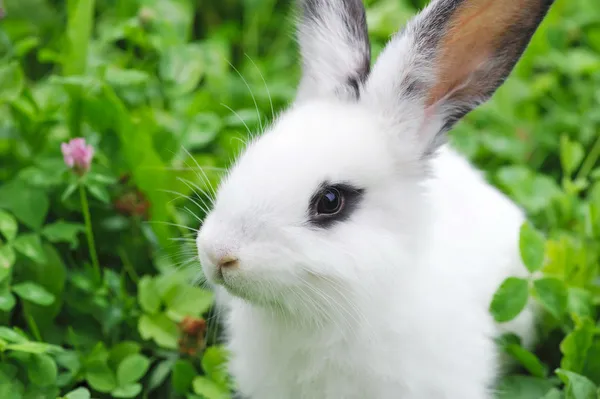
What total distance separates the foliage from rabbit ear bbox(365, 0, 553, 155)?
0.46 meters

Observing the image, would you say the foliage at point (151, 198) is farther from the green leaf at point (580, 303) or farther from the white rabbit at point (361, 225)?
the white rabbit at point (361, 225)

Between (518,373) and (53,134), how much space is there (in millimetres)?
1712

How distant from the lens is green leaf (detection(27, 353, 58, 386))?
7.32 ft

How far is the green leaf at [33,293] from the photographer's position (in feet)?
7.66

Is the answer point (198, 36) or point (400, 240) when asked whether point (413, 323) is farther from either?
point (198, 36)

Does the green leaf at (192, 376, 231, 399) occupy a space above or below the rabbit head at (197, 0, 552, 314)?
below

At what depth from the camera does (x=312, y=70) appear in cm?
227

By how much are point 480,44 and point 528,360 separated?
0.95m

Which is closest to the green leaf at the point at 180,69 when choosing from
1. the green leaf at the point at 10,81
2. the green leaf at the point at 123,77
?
the green leaf at the point at 123,77

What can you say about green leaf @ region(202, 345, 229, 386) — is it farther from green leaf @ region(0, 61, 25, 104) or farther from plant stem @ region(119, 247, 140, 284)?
green leaf @ region(0, 61, 25, 104)

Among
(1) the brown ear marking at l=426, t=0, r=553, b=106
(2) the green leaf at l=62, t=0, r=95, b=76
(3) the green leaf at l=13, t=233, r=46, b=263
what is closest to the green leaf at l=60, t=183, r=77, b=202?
(3) the green leaf at l=13, t=233, r=46, b=263

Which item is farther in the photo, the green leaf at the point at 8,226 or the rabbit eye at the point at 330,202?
the green leaf at the point at 8,226

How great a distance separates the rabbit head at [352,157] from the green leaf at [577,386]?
55 cm

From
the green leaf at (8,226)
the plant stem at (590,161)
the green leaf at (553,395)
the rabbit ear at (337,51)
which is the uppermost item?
the rabbit ear at (337,51)
